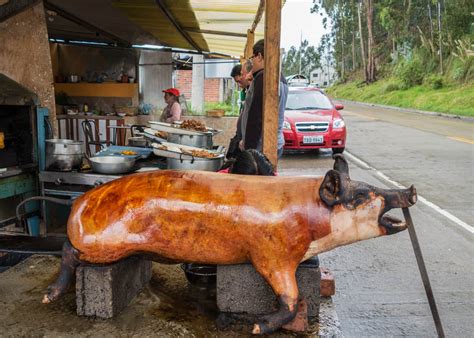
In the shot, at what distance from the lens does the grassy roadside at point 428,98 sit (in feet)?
85.6

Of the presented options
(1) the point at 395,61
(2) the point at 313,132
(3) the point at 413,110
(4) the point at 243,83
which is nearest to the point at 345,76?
(1) the point at 395,61

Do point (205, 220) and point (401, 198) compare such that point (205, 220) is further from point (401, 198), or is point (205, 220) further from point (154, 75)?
point (154, 75)

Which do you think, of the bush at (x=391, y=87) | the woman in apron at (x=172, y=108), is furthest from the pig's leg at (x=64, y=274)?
the bush at (x=391, y=87)

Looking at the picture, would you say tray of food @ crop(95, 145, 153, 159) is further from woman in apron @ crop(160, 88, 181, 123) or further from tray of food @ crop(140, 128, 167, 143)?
woman in apron @ crop(160, 88, 181, 123)

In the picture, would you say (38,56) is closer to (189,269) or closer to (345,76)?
(189,269)

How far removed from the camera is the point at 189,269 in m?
3.56

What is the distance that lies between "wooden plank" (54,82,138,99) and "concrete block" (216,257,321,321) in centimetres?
1014

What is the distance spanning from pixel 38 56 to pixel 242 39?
7484 millimetres

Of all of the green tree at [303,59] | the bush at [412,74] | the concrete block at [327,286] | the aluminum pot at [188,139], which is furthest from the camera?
the green tree at [303,59]

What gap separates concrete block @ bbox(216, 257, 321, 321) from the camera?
306 centimetres

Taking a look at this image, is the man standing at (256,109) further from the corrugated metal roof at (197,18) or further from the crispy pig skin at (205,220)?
the corrugated metal roof at (197,18)

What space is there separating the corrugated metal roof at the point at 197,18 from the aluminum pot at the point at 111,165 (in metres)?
3.45

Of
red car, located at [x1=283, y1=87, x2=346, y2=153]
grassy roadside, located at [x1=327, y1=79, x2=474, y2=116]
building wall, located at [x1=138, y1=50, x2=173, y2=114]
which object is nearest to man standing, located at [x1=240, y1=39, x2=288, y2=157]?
red car, located at [x1=283, y1=87, x2=346, y2=153]

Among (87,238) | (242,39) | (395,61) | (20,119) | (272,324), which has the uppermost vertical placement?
(395,61)
